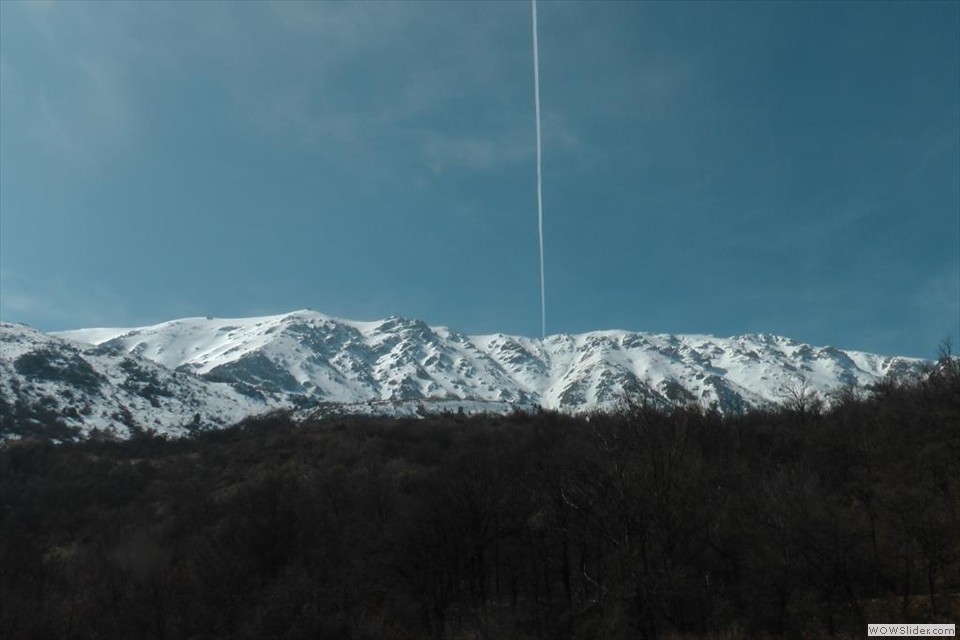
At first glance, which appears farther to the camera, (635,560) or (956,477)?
(956,477)

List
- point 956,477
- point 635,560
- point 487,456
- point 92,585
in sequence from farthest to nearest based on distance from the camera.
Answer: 1. point 487,456
2. point 956,477
3. point 92,585
4. point 635,560

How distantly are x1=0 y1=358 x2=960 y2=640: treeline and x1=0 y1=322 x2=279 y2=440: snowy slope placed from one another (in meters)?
57.1

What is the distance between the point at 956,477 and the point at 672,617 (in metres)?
31.6

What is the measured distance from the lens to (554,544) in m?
44.3

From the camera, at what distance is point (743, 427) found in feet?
231

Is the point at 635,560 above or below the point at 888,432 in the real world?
below

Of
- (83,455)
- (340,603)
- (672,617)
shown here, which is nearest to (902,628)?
(672,617)

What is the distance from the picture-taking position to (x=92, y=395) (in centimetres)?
13262

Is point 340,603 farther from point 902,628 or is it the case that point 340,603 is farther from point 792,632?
point 902,628

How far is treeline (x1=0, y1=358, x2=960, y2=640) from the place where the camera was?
86.9 ft

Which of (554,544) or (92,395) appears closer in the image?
(554,544)

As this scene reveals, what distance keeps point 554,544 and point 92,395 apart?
11970 cm

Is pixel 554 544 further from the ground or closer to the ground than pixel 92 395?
closer to the ground

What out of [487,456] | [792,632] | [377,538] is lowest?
[792,632]
